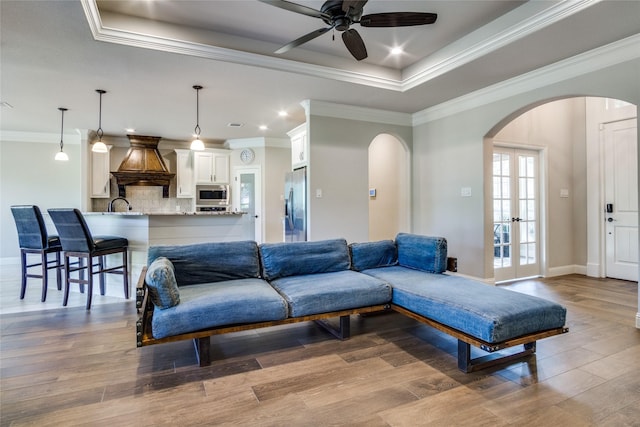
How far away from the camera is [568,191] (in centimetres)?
542

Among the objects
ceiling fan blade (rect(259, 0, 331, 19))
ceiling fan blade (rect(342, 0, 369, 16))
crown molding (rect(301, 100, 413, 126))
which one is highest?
crown molding (rect(301, 100, 413, 126))

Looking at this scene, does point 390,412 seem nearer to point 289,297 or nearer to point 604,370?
point 289,297

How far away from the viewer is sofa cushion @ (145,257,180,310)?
2221 mm

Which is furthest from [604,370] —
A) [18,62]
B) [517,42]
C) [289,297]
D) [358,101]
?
[18,62]

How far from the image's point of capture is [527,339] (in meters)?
2.17

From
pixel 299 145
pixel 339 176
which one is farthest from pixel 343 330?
pixel 299 145

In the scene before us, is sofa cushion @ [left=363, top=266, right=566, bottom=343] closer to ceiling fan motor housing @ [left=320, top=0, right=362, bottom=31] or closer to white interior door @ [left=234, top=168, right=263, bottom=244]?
ceiling fan motor housing @ [left=320, top=0, right=362, bottom=31]

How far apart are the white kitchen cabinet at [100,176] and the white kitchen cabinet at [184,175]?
1351 mm

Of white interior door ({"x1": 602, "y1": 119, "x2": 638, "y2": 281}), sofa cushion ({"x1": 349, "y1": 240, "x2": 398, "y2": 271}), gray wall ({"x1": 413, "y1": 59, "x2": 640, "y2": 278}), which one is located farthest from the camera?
white interior door ({"x1": 602, "y1": 119, "x2": 638, "y2": 281})

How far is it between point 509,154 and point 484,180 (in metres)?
0.97

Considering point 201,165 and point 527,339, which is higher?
point 201,165

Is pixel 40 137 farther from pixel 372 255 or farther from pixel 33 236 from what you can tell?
pixel 372 255

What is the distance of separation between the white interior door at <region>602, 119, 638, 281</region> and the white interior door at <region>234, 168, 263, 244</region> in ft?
20.5

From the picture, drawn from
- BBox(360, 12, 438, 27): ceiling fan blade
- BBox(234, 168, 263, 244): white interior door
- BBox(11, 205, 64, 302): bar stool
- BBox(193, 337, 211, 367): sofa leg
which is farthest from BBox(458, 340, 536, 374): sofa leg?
BBox(234, 168, 263, 244): white interior door
